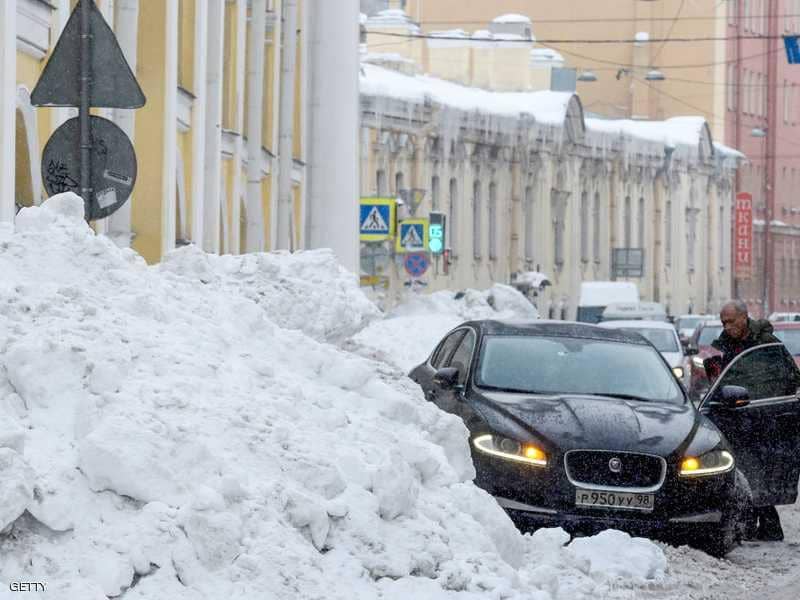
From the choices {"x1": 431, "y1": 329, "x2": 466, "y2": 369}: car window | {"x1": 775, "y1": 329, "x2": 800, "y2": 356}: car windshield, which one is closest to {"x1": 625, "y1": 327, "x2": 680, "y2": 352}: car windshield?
{"x1": 775, "y1": 329, "x2": 800, "y2": 356}: car windshield

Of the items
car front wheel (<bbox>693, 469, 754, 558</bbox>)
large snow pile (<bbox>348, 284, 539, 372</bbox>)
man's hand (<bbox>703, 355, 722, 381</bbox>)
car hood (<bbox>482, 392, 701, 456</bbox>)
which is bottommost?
large snow pile (<bbox>348, 284, 539, 372</bbox>)

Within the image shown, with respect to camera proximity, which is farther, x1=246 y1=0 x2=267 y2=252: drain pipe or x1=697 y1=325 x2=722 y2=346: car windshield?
x1=697 y1=325 x2=722 y2=346: car windshield

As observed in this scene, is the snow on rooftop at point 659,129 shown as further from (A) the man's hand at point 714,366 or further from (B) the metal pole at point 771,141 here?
(A) the man's hand at point 714,366

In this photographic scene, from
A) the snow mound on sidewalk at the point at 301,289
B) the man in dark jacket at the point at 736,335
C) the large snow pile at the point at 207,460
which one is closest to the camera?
the large snow pile at the point at 207,460

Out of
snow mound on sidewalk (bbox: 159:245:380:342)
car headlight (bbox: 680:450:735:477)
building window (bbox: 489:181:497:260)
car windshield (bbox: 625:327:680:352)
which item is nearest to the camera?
snow mound on sidewalk (bbox: 159:245:380:342)

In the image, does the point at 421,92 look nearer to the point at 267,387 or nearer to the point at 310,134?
the point at 310,134

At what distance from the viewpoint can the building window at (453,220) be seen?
173ft

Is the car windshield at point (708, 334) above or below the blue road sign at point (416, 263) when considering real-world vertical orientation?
below

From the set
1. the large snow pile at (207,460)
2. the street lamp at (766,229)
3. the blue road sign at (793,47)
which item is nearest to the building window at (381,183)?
the blue road sign at (793,47)

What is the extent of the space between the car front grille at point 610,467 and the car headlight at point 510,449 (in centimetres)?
16

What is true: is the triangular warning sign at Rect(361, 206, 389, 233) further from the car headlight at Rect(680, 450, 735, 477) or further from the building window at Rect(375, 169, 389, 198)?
the car headlight at Rect(680, 450, 735, 477)

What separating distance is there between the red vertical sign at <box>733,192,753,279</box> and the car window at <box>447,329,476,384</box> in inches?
2527

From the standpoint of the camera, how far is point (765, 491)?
43.2 feet

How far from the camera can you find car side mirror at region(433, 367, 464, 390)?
13078 millimetres
